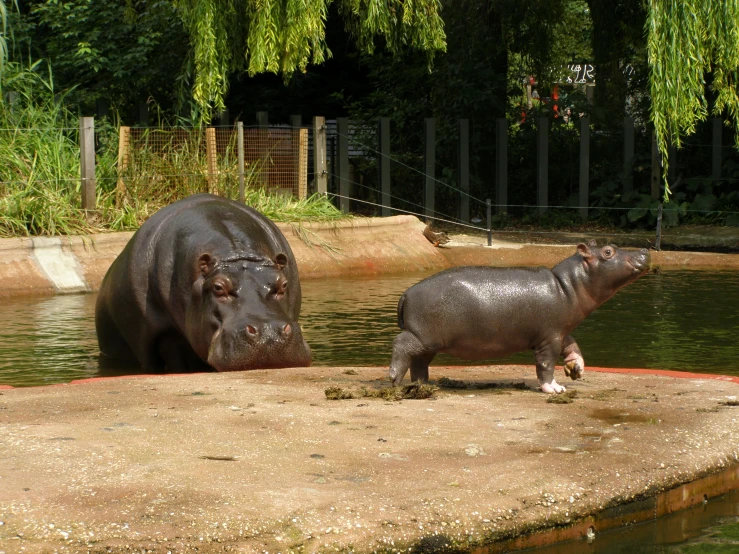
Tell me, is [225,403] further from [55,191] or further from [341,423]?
[55,191]

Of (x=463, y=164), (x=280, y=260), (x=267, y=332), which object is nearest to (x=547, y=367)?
(x=267, y=332)

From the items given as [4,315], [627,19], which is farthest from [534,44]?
[4,315]

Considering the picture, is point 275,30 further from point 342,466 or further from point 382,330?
point 342,466

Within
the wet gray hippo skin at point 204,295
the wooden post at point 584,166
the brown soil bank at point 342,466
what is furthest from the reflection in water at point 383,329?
the wooden post at point 584,166

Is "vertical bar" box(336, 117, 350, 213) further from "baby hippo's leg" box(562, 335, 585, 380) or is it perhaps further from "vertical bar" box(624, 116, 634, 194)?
"baby hippo's leg" box(562, 335, 585, 380)

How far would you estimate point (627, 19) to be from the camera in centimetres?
1669

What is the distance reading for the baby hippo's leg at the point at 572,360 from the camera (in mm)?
5727

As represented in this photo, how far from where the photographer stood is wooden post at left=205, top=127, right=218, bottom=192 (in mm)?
13585

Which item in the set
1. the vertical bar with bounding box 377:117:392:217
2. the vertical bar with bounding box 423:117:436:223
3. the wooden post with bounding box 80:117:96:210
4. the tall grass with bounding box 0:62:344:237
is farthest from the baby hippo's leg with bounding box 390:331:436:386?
the vertical bar with bounding box 423:117:436:223

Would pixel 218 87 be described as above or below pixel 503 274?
above

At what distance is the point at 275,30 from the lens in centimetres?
1283

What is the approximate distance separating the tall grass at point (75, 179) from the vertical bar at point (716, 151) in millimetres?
5920

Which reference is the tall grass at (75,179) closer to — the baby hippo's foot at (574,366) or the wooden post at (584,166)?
the wooden post at (584,166)

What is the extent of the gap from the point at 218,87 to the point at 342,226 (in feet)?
7.17
